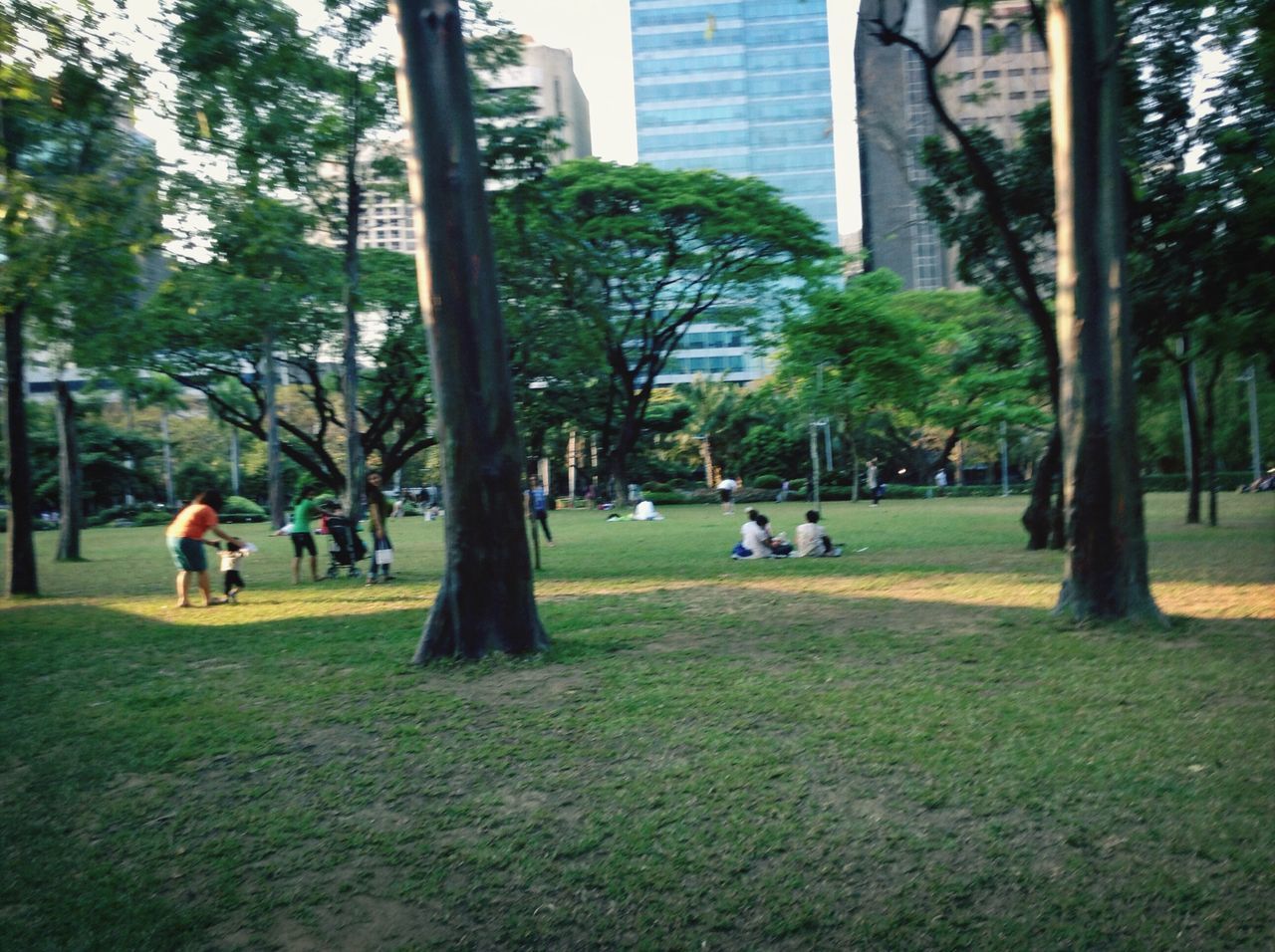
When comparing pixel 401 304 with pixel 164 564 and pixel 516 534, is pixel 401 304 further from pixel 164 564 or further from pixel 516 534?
pixel 516 534

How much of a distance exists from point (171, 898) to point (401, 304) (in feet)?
91.1

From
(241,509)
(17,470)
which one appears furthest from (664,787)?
(241,509)

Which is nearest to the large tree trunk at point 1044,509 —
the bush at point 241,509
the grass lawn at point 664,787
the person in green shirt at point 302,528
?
the grass lawn at point 664,787

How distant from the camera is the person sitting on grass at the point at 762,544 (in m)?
17.9

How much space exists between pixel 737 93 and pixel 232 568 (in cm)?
9526

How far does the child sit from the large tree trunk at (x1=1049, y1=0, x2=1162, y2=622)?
A: 10473 millimetres

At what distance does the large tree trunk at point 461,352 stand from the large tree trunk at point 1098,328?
16.7 feet

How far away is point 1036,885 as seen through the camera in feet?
12.7

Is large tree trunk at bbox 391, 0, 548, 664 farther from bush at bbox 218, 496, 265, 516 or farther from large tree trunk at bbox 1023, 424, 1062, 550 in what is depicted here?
bush at bbox 218, 496, 265, 516

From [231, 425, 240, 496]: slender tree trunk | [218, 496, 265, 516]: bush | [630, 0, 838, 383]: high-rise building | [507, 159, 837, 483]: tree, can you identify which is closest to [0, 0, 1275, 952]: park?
[507, 159, 837, 483]: tree

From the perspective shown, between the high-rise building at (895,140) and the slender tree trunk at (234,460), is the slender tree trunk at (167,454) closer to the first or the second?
the slender tree trunk at (234,460)

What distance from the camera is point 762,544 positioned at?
18000 mm

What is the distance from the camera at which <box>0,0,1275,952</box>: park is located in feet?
13.4

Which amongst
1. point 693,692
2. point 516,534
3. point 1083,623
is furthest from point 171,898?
point 1083,623
